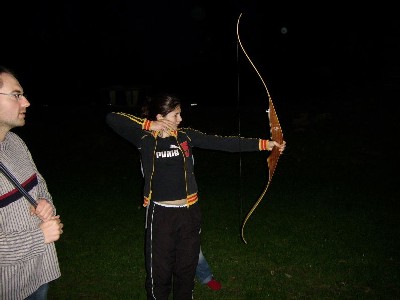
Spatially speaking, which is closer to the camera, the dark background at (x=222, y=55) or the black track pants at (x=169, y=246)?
the black track pants at (x=169, y=246)

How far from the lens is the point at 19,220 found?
5.44 feet

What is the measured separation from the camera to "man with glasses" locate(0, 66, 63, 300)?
1.59 m

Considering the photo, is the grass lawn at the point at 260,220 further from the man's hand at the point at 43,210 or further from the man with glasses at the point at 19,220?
the man's hand at the point at 43,210

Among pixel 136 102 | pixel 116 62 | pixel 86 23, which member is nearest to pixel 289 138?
pixel 136 102

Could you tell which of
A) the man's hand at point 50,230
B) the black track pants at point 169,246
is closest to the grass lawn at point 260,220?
the black track pants at point 169,246

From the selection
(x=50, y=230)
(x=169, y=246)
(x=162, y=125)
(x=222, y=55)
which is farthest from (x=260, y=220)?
(x=222, y=55)

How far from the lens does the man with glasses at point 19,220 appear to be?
159 cm

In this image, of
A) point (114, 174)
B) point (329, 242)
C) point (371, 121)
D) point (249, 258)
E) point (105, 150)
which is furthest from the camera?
point (371, 121)

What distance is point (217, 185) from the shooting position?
302 inches

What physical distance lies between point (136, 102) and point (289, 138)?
8.65 m

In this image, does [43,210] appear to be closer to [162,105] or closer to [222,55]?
[162,105]

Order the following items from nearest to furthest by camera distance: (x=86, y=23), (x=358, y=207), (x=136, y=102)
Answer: (x=358, y=207) < (x=136, y=102) < (x=86, y=23)

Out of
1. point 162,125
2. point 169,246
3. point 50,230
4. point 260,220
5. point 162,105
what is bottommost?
point 260,220

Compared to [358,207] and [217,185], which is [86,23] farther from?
[358,207]
